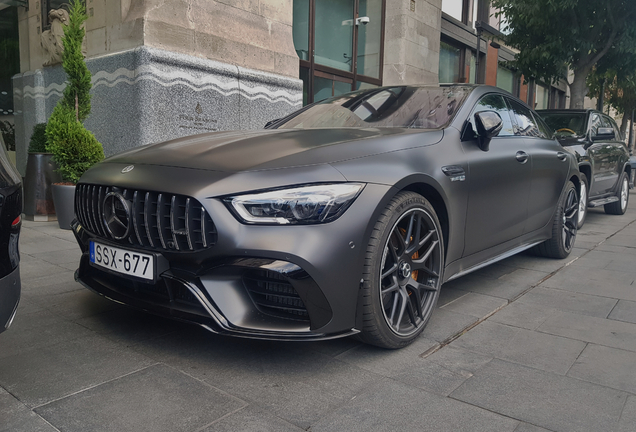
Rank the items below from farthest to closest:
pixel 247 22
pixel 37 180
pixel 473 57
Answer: pixel 473 57
pixel 247 22
pixel 37 180

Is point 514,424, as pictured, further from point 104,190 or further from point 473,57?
point 473,57

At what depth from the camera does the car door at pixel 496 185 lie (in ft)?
10.9

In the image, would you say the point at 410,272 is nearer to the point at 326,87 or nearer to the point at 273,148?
the point at 273,148

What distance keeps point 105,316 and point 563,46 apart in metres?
11.8

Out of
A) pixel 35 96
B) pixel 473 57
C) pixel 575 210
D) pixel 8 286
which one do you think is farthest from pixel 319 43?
pixel 8 286

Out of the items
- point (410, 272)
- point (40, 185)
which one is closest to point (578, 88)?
point (40, 185)

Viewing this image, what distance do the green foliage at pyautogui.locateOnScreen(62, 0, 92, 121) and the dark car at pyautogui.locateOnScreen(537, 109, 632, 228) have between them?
5904 mm

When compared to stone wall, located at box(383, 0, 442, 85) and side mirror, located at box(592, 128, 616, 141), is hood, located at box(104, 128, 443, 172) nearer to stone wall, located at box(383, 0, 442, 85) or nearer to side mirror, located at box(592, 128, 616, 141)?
side mirror, located at box(592, 128, 616, 141)

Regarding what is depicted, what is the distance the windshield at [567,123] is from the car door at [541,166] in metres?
2.84

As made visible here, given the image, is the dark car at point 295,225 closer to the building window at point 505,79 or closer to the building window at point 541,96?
the building window at point 505,79

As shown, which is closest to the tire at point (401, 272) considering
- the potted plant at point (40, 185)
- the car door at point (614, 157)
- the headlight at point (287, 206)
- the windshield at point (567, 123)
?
the headlight at point (287, 206)

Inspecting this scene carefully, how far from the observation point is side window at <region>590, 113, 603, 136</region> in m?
7.59

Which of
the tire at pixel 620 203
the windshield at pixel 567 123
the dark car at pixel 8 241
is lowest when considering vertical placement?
the tire at pixel 620 203

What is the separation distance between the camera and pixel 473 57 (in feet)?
58.1
